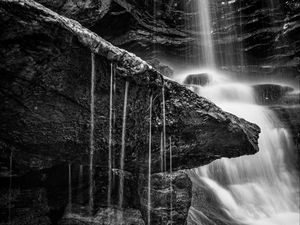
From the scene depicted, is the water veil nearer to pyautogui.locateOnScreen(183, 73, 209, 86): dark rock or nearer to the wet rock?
pyautogui.locateOnScreen(183, 73, 209, 86): dark rock

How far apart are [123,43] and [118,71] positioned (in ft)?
38.7

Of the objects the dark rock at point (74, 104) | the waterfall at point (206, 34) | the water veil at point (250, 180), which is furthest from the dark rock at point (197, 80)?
the dark rock at point (74, 104)

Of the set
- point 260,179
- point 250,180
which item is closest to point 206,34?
point 260,179

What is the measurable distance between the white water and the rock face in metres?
4.43

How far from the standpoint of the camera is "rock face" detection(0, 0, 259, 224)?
4.13 m

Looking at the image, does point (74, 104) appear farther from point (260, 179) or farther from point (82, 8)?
point (260, 179)

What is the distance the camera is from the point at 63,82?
4.46 meters

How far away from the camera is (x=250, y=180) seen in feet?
39.4

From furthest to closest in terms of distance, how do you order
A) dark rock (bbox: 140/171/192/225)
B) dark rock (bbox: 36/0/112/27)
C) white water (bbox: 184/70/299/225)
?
1. white water (bbox: 184/70/299/225)
2. dark rock (bbox: 36/0/112/27)
3. dark rock (bbox: 140/171/192/225)

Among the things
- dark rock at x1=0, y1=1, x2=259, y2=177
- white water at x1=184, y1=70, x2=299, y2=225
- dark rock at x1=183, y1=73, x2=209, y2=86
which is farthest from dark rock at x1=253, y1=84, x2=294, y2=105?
dark rock at x1=0, y1=1, x2=259, y2=177

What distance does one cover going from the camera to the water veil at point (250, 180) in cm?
921

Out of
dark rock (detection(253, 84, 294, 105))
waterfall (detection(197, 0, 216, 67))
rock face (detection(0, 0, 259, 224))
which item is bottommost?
rock face (detection(0, 0, 259, 224))

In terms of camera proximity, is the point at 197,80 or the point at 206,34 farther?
the point at 206,34

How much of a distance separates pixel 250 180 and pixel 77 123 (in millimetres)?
9592
